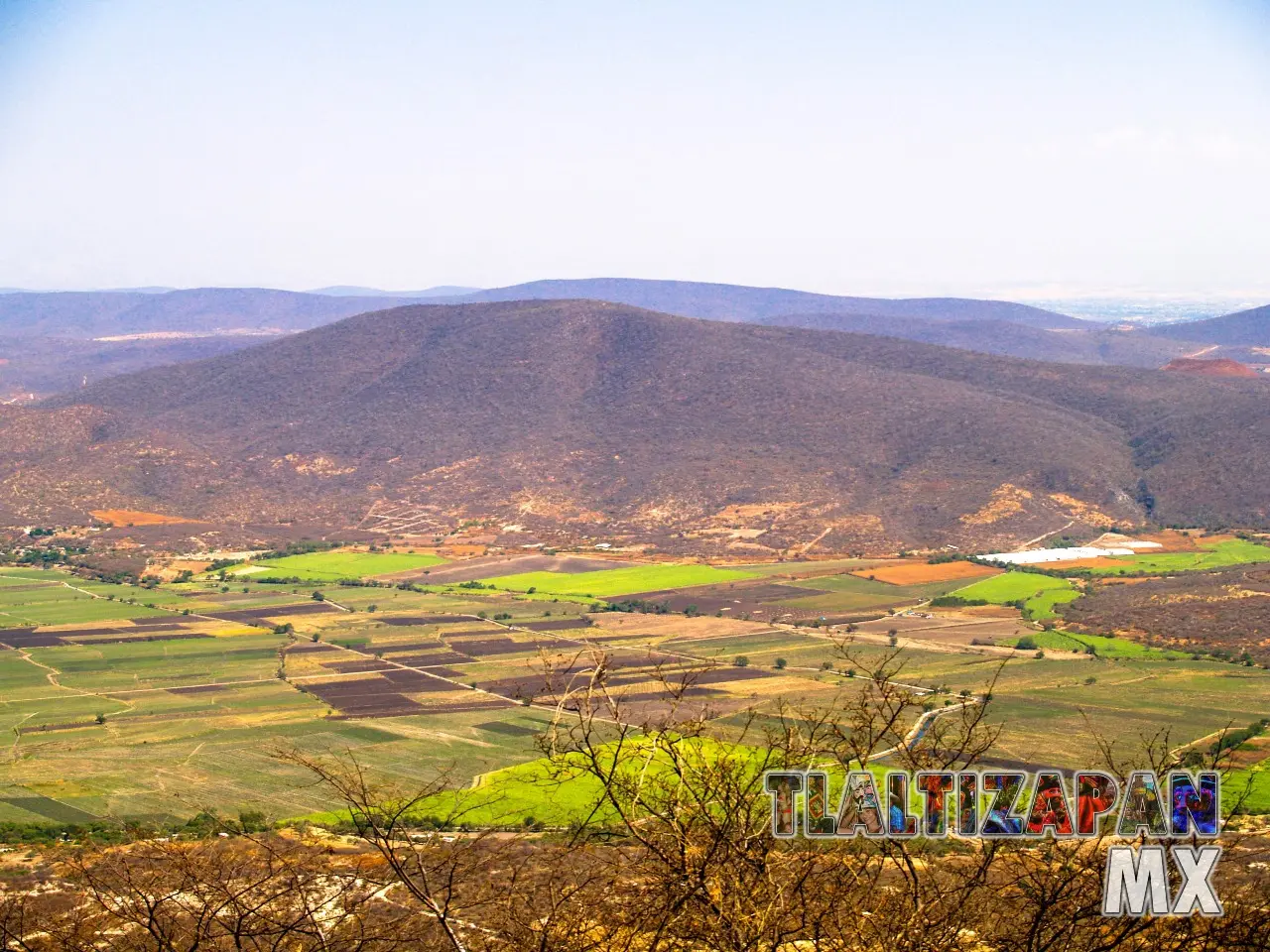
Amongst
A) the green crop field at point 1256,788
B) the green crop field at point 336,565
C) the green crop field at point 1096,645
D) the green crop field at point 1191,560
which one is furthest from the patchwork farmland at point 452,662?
the green crop field at point 1256,788

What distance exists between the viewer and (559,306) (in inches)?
6639

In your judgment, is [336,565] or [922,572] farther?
[336,565]

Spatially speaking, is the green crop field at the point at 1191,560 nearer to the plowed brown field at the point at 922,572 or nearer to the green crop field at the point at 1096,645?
the plowed brown field at the point at 922,572

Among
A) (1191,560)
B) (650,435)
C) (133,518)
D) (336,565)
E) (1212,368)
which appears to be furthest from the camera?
(1212,368)

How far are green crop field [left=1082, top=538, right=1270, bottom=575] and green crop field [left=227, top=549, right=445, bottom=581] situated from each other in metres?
46.6

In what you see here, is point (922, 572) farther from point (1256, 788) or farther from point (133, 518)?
point (133, 518)

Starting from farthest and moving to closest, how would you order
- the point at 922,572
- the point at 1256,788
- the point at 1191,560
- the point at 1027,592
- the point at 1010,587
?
1. the point at 922,572
2. the point at 1191,560
3. the point at 1010,587
4. the point at 1027,592
5. the point at 1256,788

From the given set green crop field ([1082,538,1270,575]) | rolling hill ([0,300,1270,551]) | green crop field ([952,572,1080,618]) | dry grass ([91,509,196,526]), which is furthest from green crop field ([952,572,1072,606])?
dry grass ([91,509,196,526])

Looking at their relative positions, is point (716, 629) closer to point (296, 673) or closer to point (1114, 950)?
point (296, 673)

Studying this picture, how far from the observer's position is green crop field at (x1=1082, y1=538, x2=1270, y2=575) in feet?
286

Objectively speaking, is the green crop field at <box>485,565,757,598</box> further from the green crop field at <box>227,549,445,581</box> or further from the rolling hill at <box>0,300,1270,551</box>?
the rolling hill at <box>0,300,1270,551</box>

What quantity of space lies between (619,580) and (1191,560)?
37151 mm

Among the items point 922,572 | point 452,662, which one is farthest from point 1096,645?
point 452,662

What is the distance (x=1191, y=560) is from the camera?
89.6 meters
